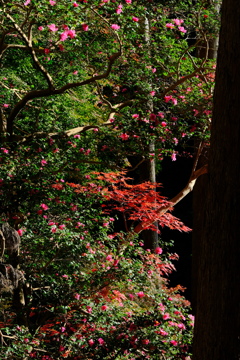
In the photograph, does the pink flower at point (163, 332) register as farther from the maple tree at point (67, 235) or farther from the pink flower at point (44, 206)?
the pink flower at point (44, 206)

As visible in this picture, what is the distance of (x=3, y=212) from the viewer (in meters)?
3.85

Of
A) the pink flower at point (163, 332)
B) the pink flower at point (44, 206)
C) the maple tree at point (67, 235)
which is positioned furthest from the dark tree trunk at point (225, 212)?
the pink flower at point (44, 206)

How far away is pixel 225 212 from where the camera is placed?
264 cm

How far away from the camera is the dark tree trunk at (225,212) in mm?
2613

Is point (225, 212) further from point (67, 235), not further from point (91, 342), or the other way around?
point (91, 342)

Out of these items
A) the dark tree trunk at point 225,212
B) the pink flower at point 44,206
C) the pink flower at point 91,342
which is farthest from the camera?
the pink flower at point 44,206

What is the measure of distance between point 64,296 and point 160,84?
10.9ft

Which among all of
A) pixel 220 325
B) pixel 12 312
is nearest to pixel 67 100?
pixel 12 312

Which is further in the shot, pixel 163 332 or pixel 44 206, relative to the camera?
pixel 44 206

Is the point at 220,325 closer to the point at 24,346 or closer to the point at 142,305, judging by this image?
the point at 24,346

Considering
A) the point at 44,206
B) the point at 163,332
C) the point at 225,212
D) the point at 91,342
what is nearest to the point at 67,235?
the point at 44,206

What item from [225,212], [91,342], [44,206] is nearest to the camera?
[225,212]

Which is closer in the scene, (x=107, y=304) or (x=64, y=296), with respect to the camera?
(x=64, y=296)

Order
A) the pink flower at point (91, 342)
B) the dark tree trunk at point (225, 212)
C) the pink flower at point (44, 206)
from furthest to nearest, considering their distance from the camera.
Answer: the pink flower at point (44, 206) → the pink flower at point (91, 342) → the dark tree trunk at point (225, 212)
